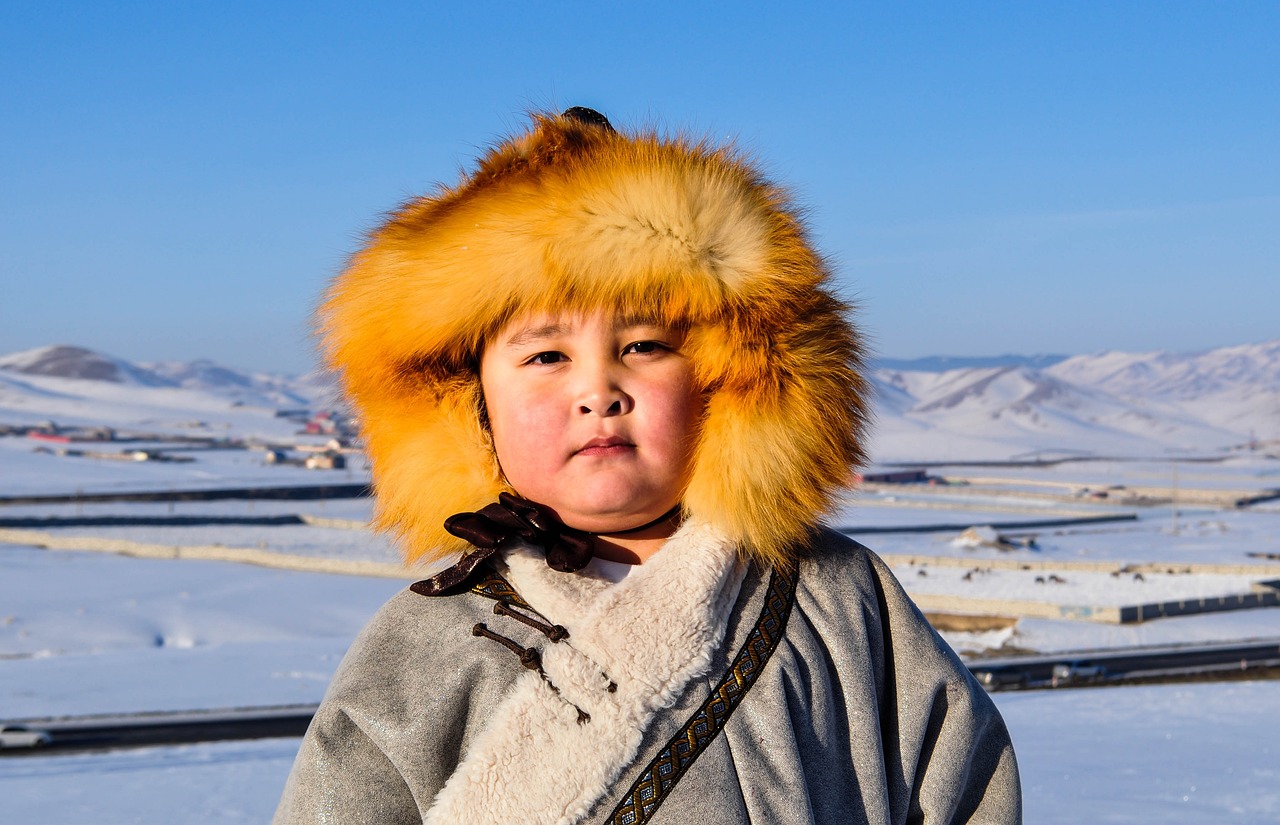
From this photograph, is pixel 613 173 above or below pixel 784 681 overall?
above

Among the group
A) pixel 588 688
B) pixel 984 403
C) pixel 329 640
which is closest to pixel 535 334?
pixel 588 688

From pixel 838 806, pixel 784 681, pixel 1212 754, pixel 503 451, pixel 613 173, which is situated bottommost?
pixel 1212 754

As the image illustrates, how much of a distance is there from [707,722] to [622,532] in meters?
0.27

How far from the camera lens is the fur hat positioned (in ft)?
4.28

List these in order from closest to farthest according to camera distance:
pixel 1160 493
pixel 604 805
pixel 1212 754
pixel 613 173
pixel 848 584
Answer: pixel 604 805 < pixel 613 173 < pixel 848 584 < pixel 1212 754 < pixel 1160 493

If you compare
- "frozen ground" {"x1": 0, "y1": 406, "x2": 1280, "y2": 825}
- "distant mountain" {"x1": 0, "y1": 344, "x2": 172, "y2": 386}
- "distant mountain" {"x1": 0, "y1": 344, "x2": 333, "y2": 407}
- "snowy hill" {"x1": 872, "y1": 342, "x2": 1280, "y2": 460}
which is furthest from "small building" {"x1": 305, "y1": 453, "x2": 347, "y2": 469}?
"distant mountain" {"x1": 0, "y1": 344, "x2": 172, "y2": 386}

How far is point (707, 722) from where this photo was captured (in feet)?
4.11

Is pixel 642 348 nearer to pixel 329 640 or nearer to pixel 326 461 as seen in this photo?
pixel 329 640

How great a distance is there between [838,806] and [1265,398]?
134 metres

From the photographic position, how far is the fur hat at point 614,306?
4.28ft

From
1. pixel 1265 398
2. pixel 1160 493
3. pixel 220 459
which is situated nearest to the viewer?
pixel 1160 493

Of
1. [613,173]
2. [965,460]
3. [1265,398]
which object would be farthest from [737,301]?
[1265,398]

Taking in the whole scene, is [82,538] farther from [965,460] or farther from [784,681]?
[965,460]

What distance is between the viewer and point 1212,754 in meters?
7.14
